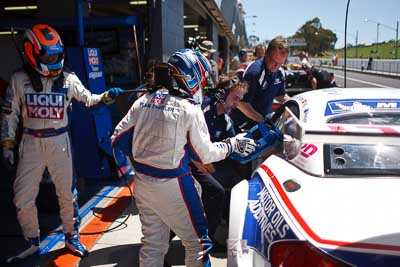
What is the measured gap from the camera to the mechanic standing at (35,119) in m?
3.38

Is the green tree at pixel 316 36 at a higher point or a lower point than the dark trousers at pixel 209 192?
higher

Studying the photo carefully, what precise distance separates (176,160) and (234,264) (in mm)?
707

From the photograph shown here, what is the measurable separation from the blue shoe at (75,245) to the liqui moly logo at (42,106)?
110cm

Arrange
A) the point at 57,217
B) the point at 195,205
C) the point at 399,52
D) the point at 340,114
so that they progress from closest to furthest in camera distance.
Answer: the point at 195,205, the point at 340,114, the point at 57,217, the point at 399,52

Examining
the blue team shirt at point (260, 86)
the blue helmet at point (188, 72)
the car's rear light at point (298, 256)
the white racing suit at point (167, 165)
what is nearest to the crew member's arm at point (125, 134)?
the white racing suit at point (167, 165)

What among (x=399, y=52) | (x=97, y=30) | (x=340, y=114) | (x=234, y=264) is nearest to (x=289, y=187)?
(x=234, y=264)

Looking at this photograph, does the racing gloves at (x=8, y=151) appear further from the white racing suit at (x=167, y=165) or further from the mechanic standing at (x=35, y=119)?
the white racing suit at (x=167, y=165)

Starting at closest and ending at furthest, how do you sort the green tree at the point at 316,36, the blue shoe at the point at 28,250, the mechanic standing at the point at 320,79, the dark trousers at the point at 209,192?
the dark trousers at the point at 209,192 → the blue shoe at the point at 28,250 → the mechanic standing at the point at 320,79 → the green tree at the point at 316,36

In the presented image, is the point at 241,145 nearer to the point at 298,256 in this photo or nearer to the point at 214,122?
the point at 214,122

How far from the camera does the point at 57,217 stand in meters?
4.54

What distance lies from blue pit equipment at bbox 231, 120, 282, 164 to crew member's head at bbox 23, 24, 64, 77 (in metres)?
1.69

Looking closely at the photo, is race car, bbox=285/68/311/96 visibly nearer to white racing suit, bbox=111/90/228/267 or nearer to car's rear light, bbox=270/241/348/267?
white racing suit, bbox=111/90/228/267

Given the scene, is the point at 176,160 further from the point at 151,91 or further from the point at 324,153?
the point at 324,153

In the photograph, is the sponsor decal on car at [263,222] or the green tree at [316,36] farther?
the green tree at [316,36]
